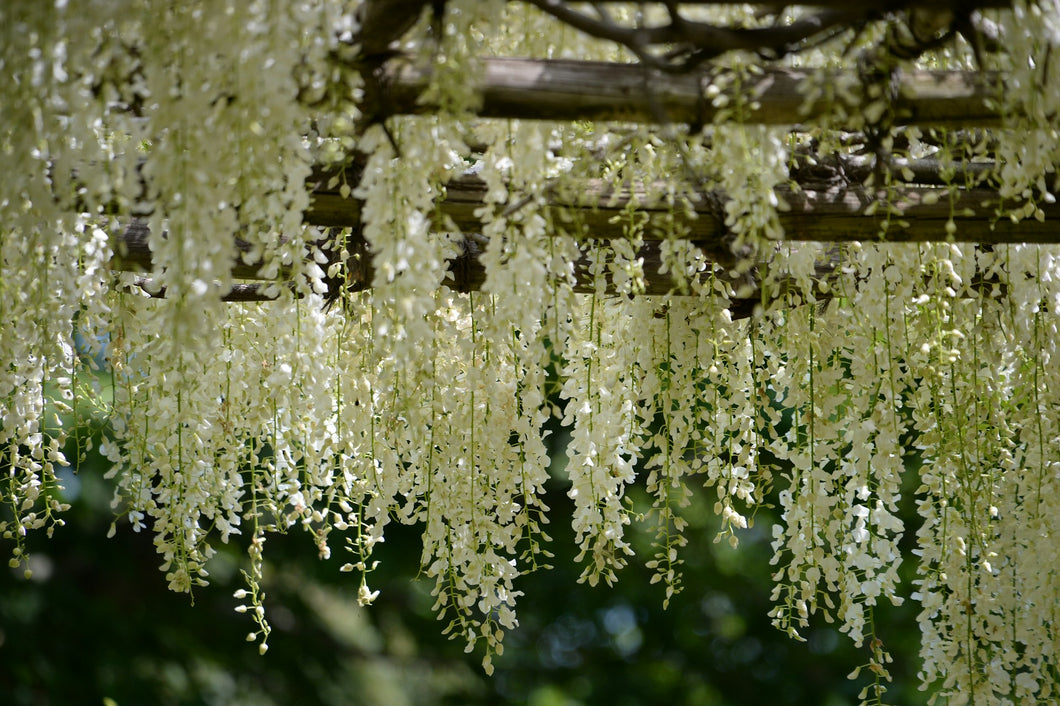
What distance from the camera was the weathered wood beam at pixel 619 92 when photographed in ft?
5.02

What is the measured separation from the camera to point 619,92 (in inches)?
60.1

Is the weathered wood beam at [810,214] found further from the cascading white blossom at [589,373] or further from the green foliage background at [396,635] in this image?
the green foliage background at [396,635]

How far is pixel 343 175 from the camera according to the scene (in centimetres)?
190

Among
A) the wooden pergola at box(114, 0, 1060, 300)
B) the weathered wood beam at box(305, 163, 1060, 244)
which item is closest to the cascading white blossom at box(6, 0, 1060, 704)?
the weathered wood beam at box(305, 163, 1060, 244)

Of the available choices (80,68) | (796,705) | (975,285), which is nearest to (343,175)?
→ (80,68)

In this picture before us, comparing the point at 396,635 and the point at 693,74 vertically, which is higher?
the point at 693,74

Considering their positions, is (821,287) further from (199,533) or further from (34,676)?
(34,676)

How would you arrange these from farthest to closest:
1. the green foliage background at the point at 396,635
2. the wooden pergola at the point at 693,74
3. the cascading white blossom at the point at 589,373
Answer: the green foliage background at the point at 396,635 → the cascading white blossom at the point at 589,373 → the wooden pergola at the point at 693,74

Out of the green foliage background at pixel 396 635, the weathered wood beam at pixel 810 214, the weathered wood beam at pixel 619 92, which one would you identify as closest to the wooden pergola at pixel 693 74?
the weathered wood beam at pixel 619 92

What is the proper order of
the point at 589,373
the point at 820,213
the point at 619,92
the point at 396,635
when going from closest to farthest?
the point at 619,92 → the point at 820,213 → the point at 589,373 → the point at 396,635

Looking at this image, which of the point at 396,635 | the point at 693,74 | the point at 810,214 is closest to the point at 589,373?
the point at 810,214

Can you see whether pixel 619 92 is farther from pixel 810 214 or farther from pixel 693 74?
pixel 810 214

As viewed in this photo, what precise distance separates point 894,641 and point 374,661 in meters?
2.84

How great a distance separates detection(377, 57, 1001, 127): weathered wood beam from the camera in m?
1.53
